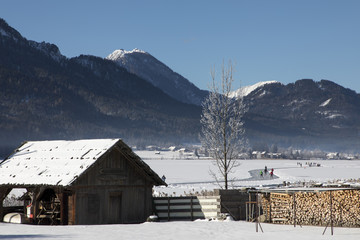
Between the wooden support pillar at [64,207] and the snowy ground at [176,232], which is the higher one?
the wooden support pillar at [64,207]

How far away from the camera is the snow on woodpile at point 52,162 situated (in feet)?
96.7

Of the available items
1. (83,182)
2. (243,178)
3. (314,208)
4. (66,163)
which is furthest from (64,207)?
(243,178)

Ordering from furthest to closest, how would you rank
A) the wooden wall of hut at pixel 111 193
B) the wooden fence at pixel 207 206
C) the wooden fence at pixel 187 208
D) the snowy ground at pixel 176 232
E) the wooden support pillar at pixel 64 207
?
the wooden fence at pixel 187 208, the wooden fence at pixel 207 206, the wooden support pillar at pixel 64 207, the wooden wall of hut at pixel 111 193, the snowy ground at pixel 176 232

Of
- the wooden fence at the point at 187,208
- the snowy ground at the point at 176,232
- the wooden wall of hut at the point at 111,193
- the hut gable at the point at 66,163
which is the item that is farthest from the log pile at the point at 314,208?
the wooden wall of hut at the point at 111,193

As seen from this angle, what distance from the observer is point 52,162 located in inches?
1238

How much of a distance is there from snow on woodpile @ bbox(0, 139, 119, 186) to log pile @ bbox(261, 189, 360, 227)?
345 inches

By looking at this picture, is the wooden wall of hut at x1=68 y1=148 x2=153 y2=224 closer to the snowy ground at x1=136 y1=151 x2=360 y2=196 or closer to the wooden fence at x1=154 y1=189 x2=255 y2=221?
A: the wooden fence at x1=154 y1=189 x2=255 y2=221

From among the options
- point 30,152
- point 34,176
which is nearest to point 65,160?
point 34,176

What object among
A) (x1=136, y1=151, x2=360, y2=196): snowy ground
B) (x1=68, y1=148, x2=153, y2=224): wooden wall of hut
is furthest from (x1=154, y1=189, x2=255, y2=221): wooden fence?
(x1=136, y1=151, x2=360, y2=196): snowy ground

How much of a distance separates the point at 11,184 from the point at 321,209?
51.5 feet

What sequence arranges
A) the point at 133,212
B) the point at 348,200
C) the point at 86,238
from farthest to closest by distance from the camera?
the point at 133,212
the point at 348,200
the point at 86,238

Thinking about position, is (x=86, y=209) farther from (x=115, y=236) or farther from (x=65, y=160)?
(x=115, y=236)

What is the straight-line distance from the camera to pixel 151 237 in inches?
915

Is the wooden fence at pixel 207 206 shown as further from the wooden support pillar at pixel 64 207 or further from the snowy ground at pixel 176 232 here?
the wooden support pillar at pixel 64 207
